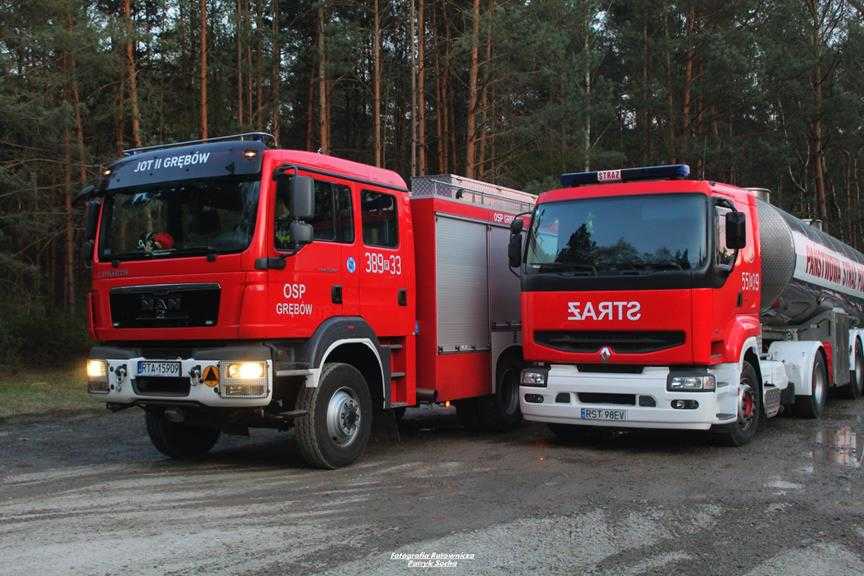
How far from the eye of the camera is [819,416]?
1232 cm

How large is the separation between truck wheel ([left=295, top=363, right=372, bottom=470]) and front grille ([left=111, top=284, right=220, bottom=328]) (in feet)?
3.88

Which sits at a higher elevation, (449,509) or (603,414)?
(603,414)

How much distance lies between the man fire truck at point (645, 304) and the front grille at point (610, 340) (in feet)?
0.04

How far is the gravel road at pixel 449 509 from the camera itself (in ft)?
17.3

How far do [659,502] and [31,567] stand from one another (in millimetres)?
4599

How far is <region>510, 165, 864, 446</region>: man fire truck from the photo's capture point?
8.73m

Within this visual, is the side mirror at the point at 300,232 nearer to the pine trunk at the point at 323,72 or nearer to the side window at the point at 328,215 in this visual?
the side window at the point at 328,215

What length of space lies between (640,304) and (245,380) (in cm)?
416

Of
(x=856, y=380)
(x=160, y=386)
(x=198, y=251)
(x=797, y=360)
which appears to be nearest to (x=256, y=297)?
(x=198, y=251)

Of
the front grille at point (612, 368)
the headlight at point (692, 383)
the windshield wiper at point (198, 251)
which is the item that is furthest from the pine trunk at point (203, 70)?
the headlight at point (692, 383)

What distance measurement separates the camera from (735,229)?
29.2ft

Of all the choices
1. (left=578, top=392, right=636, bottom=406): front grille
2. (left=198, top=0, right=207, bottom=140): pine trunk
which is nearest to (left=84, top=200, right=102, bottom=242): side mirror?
(left=578, top=392, right=636, bottom=406): front grille

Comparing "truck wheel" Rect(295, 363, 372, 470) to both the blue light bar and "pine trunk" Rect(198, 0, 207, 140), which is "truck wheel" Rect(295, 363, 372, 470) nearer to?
the blue light bar

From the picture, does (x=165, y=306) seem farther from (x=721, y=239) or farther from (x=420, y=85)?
(x=420, y=85)
